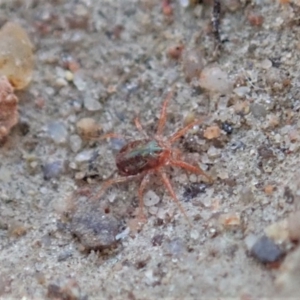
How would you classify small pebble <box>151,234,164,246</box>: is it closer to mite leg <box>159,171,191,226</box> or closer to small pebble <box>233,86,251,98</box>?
mite leg <box>159,171,191,226</box>

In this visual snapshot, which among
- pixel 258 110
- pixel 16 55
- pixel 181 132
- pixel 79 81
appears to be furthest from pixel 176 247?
pixel 16 55

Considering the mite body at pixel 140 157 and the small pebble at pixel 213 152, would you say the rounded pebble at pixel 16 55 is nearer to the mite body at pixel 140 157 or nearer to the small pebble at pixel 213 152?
the mite body at pixel 140 157

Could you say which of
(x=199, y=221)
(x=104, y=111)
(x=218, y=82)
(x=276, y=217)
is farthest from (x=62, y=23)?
(x=276, y=217)

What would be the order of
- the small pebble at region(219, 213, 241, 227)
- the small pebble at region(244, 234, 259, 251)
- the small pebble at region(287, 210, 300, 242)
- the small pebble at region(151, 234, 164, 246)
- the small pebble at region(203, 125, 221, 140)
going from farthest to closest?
1. the small pebble at region(203, 125, 221, 140)
2. the small pebble at region(151, 234, 164, 246)
3. the small pebble at region(219, 213, 241, 227)
4. the small pebble at region(244, 234, 259, 251)
5. the small pebble at region(287, 210, 300, 242)

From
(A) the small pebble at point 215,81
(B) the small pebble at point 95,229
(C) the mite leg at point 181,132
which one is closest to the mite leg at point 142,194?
(B) the small pebble at point 95,229

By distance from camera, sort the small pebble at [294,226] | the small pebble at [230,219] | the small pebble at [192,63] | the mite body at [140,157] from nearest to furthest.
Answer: the small pebble at [294,226] < the small pebble at [230,219] < the mite body at [140,157] < the small pebble at [192,63]


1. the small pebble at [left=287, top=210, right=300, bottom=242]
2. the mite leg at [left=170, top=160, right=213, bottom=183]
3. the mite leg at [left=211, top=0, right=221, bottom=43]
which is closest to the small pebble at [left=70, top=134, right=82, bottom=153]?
the mite leg at [left=170, top=160, right=213, bottom=183]

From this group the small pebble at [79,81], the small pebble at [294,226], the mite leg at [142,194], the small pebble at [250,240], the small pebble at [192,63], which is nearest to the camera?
the small pebble at [294,226]
